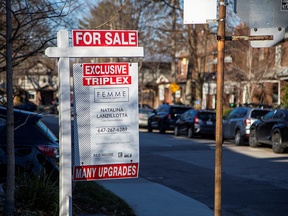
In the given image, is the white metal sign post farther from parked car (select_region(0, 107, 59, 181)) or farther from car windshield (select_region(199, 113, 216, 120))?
car windshield (select_region(199, 113, 216, 120))

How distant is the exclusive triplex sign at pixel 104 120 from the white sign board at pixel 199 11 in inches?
31.9

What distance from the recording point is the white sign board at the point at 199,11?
3959 millimetres

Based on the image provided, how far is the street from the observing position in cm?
666

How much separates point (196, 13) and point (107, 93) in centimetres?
131

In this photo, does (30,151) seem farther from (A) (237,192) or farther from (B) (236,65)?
(B) (236,65)

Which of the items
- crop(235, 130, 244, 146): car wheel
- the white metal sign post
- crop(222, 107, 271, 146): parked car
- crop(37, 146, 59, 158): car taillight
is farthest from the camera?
crop(235, 130, 244, 146): car wheel

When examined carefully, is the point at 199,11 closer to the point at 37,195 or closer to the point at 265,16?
the point at 265,16

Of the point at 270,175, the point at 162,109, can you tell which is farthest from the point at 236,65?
the point at 270,175

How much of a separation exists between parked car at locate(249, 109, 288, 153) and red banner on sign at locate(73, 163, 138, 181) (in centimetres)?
977

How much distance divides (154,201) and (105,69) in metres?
3.10

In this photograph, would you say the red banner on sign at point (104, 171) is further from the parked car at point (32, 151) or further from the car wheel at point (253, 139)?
the car wheel at point (253, 139)

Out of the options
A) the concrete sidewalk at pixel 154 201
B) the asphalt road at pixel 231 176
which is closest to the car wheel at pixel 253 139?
the asphalt road at pixel 231 176

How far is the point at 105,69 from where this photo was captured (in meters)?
4.09

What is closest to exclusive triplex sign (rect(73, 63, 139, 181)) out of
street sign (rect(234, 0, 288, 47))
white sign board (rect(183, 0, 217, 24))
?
white sign board (rect(183, 0, 217, 24))
